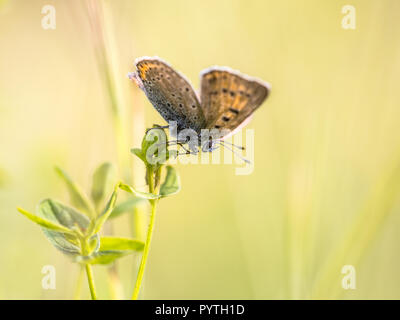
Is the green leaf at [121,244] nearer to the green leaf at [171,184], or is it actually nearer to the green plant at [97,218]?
the green plant at [97,218]

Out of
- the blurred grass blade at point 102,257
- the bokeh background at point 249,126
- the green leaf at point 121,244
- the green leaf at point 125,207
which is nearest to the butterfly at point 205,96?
the bokeh background at point 249,126

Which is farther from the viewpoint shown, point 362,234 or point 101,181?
point 362,234

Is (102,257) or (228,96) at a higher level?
(228,96)

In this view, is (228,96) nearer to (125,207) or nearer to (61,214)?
(125,207)

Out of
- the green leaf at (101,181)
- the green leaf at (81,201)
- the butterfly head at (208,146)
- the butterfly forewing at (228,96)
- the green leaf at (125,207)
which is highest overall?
the butterfly forewing at (228,96)

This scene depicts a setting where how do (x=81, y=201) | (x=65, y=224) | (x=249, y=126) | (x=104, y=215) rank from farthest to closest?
1. (x=249, y=126)
2. (x=81, y=201)
3. (x=65, y=224)
4. (x=104, y=215)

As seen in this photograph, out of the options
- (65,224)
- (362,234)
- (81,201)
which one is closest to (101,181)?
(81,201)
